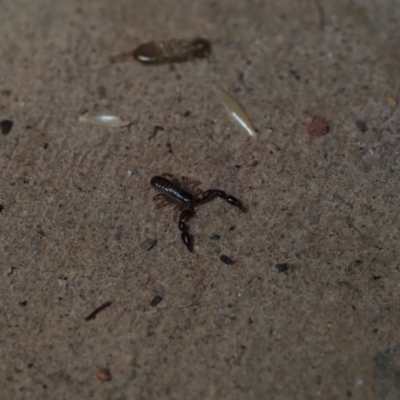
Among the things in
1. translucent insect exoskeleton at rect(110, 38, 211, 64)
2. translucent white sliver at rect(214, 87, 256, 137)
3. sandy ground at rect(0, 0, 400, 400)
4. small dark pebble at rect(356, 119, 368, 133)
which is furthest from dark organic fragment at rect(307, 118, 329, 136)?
translucent insect exoskeleton at rect(110, 38, 211, 64)

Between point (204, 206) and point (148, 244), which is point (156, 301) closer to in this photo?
point (148, 244)

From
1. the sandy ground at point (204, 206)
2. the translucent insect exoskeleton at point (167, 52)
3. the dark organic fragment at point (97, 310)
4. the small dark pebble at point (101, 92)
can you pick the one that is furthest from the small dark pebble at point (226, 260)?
the translucent insect exoskeleton at point (167, 52)

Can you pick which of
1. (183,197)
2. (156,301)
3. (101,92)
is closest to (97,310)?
(156,301)

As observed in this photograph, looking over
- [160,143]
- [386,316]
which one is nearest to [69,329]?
[160,143]

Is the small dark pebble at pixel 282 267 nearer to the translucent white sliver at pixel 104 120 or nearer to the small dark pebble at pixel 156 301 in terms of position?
the small dark pebble at pixel 156 301

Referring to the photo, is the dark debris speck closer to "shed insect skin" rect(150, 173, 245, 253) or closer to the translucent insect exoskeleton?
"shed insect skin" rect(150, 173, 245, 253)
